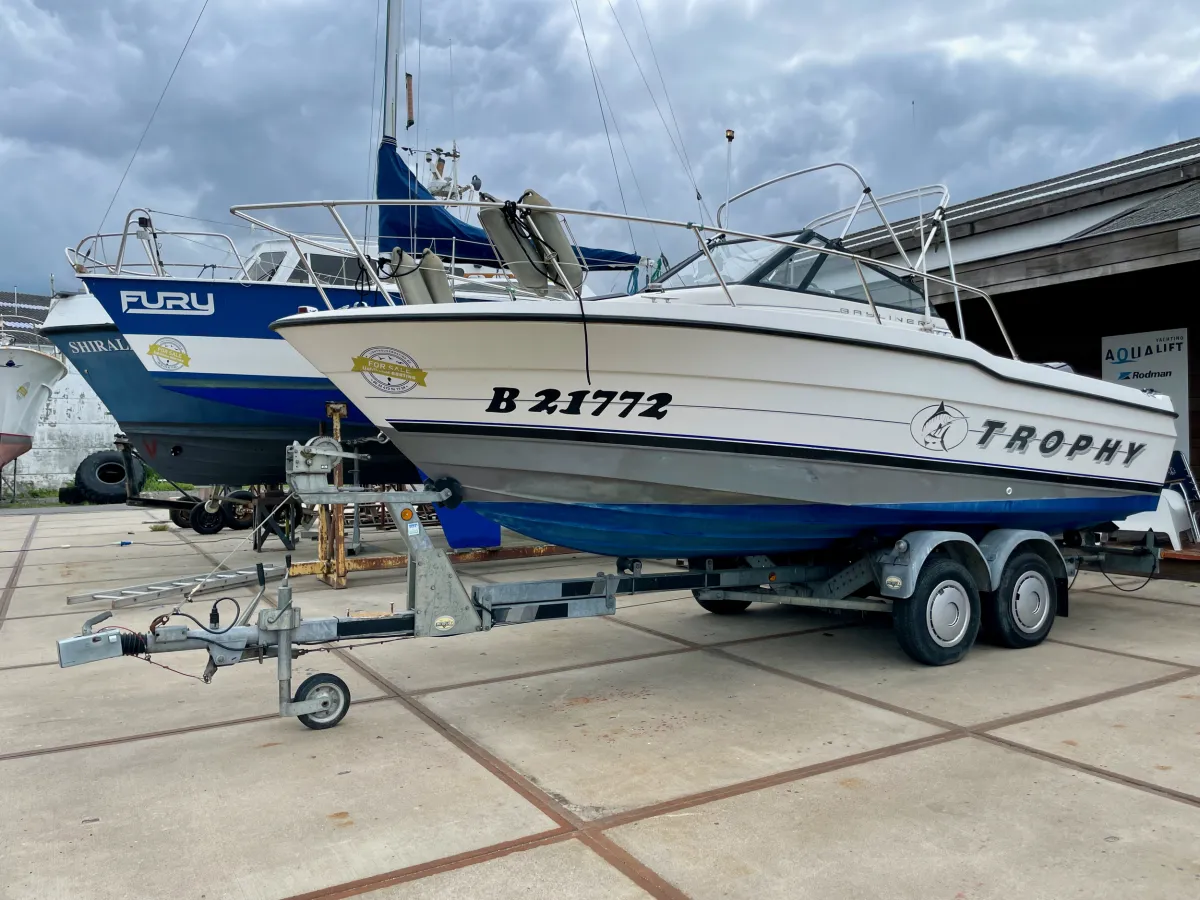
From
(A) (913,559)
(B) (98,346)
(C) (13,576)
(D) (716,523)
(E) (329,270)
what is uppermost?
(E) (329,270)

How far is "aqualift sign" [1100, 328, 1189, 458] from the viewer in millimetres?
7992

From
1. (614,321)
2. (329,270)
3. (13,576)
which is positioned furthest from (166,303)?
(614,321)

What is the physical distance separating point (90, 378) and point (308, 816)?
7.55 m

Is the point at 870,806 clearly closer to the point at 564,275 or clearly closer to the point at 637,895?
the point at 637,895

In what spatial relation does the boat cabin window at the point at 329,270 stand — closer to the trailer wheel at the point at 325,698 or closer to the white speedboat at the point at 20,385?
the trailer wheel at the point at 325,698

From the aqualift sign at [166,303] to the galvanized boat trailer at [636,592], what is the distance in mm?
4204

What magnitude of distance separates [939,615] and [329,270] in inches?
283

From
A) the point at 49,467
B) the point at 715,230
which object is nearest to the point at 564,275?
the point at 715,230

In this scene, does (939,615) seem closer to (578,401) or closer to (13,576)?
(578,401)

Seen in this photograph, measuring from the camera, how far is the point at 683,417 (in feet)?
12.6

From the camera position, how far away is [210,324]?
780cm

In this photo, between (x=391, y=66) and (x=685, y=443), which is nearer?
(x=685, y=443)

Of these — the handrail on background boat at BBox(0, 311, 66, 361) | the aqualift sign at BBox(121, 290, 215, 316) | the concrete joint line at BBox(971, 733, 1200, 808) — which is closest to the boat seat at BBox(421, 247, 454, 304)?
the concrete joint line at BBox(971, 733, 1200, 808)

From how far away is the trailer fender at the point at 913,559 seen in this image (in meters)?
4.32
